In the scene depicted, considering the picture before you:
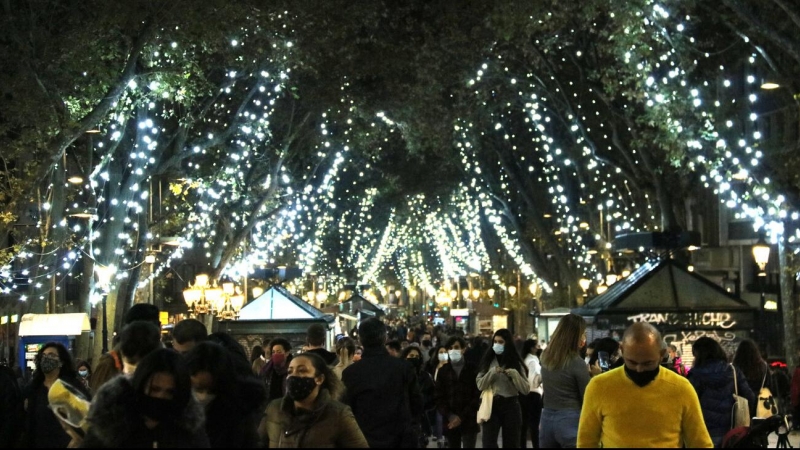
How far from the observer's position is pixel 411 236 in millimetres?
96062

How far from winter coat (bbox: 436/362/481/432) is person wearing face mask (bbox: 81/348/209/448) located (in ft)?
25.0

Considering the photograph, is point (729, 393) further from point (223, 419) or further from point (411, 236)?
point (411, 236)

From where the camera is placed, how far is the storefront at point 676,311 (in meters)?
16.8

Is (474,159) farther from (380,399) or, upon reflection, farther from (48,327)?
(380,399)

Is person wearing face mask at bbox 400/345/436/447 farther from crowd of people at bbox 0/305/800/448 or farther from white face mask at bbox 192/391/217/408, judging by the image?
white face mask at bbox 192/391/217/408

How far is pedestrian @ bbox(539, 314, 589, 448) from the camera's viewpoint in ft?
32.6

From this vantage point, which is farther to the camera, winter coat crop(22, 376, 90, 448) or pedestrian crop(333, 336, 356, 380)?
pedestrian crop(333, 336, 356, 380)

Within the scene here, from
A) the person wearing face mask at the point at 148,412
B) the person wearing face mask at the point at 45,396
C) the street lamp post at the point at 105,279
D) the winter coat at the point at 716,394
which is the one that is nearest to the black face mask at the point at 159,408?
the person wearing face mask at the point at 148,412

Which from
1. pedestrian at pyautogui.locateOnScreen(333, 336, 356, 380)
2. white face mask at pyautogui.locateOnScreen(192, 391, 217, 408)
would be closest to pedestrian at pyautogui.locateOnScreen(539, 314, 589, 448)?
white face mask at pyautogui.locateOnScreen(192, 391, 217, 408)

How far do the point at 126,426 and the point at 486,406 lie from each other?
7.28 meters

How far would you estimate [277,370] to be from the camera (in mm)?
12188

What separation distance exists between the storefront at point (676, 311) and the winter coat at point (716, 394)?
241 inches

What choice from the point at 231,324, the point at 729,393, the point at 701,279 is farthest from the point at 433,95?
the point at 729,393

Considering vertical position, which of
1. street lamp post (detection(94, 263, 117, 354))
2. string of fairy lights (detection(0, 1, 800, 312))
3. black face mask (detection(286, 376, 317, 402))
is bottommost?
black face mask (detection(286, 376, 317, 402))
